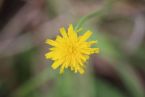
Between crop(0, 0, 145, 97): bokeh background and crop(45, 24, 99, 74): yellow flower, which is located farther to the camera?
crop(0, 0, 145, 97): bokeh background

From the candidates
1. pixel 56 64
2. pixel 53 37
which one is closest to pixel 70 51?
pixel 56 64

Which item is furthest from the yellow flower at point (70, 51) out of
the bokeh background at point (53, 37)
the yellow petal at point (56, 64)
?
the bokeh background at point (53, 37)

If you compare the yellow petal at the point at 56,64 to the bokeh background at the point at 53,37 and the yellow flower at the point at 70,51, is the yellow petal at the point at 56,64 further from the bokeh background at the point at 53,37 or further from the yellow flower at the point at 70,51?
the bokeh background at the point at 53,37

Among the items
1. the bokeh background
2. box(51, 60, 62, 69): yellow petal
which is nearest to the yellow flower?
box(51, 60, 62, 69): yellow petal

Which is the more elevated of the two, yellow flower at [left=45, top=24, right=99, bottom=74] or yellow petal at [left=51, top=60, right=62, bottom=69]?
yellow flower at [left=45, top=24, right=99, bottom=74]

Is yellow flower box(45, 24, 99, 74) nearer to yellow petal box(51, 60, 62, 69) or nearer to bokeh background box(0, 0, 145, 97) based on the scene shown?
yellow petal box(51, 60, 62, 69)
